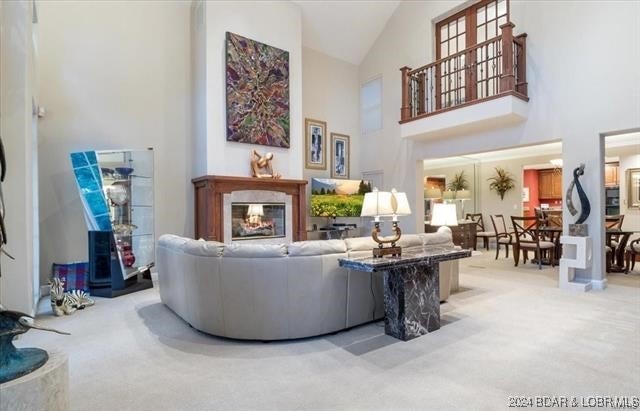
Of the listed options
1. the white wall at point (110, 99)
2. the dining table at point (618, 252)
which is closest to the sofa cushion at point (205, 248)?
the white wall at point (110, 99)

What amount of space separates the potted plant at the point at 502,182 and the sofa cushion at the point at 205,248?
9.00 meters

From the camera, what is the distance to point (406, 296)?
10.4ft

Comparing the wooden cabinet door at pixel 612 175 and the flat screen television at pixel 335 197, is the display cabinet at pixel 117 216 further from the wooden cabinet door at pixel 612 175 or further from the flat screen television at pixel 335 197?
the wooden cabinet door at pixel 612 175

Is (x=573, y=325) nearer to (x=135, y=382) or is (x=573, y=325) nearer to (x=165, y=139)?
(x=135, y=382)

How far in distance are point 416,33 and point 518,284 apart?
533 centimetres

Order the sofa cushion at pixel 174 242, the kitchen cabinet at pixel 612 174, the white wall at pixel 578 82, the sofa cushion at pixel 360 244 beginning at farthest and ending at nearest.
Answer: the kitchen cabinet at pixel 612 174 → the white wall at pixel 578 82 → the sofa cushion at pixel 174 242 → the sofa cushion at pixel 360 244

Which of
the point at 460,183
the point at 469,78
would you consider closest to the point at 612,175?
the point at 460,183

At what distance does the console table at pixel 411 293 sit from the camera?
3.11 m

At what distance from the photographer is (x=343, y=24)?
7.79 metres

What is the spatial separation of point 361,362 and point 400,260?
2.79ft

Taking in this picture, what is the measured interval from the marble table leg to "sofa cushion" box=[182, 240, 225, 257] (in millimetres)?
1480

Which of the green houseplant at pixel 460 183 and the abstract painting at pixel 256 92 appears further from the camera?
the green houseplant at pixel 460 183

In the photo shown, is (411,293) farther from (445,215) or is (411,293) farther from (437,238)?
(445,215)

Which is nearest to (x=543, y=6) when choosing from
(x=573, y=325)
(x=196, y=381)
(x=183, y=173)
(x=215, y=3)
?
(x=573, y=325)
